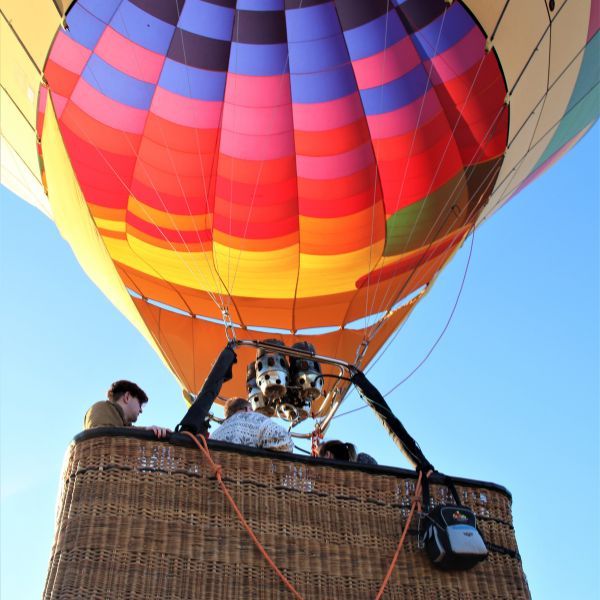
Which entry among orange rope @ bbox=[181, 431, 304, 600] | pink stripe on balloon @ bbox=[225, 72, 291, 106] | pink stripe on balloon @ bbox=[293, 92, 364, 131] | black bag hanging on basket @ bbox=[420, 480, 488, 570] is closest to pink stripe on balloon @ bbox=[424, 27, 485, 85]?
pink stripe on balloon @ bbox=[293, 92, 364, 131]

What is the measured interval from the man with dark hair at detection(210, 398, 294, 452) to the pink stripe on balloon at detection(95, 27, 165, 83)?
3.21 meters

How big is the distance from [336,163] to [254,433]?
10.7 feet

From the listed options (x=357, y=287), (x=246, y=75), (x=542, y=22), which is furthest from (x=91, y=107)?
(x=542, y=22)

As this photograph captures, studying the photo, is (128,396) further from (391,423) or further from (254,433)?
(391,423)

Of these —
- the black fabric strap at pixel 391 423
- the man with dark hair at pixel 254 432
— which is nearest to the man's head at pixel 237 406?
the man with dark hair at pixel 254 432

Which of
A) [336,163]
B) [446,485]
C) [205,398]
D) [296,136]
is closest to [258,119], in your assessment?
[296,136]

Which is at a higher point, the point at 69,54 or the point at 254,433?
the point at 69,54

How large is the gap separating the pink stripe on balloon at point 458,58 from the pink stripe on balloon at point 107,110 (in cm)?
182

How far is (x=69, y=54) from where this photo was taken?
504 centimetres

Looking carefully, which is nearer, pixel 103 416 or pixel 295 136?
pixel 103 416

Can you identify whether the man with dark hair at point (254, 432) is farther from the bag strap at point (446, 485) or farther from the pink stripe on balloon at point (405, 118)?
the pink stripe on balloon at point (405, 118)

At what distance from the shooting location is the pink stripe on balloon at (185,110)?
536cm

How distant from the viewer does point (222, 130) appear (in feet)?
17.7

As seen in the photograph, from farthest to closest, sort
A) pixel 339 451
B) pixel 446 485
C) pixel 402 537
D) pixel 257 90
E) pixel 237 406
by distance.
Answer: pixel 257 90 → pixel 339 451 → pixel 237 406 → pixel 446 485 → pixel 402 537
